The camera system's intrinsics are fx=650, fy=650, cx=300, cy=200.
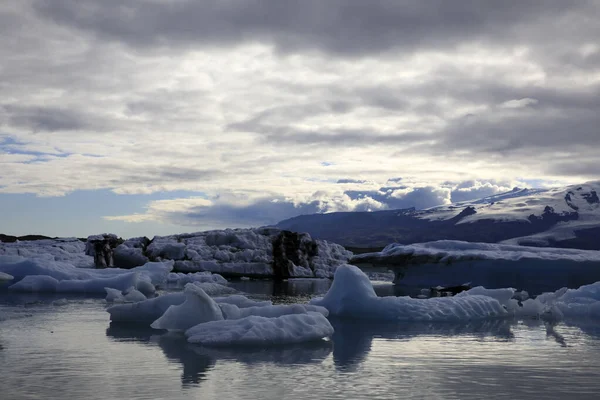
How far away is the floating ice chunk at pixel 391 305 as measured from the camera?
61.2 feet

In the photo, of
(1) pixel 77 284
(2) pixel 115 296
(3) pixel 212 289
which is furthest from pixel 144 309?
(1) pixel 77 284

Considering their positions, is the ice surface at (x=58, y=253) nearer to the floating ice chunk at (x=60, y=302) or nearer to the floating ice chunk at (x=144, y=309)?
the floating ice chunk at (x=60, y=302)

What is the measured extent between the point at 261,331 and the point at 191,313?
2.86 meters

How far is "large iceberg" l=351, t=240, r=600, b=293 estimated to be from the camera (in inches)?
1220

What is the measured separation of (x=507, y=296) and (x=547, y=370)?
11885 mm

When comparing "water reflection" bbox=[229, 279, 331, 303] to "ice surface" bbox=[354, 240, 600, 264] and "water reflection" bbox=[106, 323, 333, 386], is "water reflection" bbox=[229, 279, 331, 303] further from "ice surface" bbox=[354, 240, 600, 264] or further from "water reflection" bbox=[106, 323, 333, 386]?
"water reflection" bbox=[106, 323, 333, 386]

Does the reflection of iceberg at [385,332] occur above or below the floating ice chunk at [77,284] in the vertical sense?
below

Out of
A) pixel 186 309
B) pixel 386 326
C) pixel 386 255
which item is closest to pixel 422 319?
pixel 386 326

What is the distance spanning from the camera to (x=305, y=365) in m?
10.6

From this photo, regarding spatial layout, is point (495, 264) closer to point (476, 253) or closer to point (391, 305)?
point (476, 253)

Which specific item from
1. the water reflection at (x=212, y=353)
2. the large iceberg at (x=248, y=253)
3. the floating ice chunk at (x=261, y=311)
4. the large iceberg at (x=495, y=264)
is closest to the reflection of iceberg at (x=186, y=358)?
the water reflection at (x=212, y=353)

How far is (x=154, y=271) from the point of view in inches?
1469

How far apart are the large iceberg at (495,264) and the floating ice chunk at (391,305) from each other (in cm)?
1159

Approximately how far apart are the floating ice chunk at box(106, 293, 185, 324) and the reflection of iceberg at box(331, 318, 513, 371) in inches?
175
